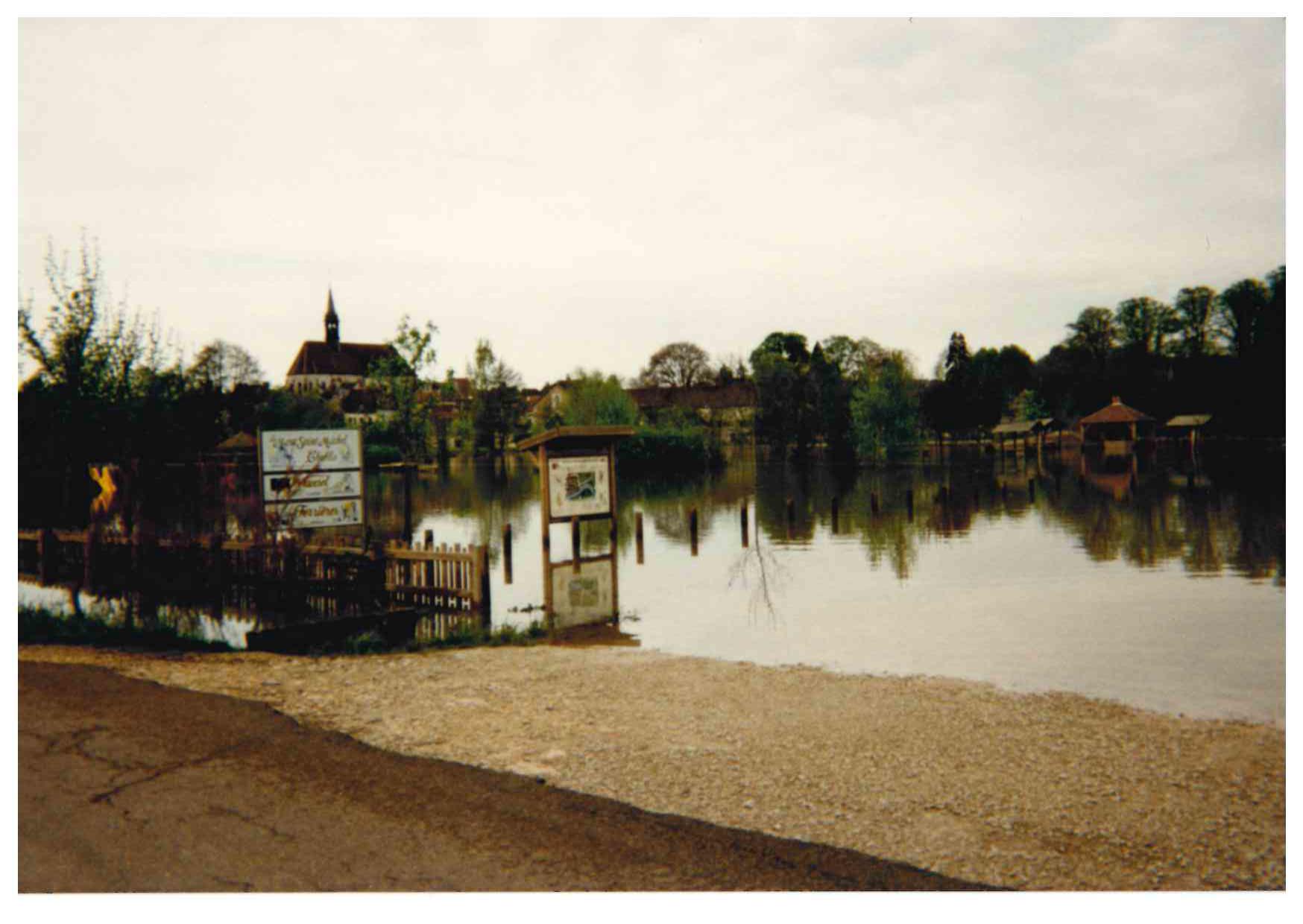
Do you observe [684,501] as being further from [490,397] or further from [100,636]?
[490,397]

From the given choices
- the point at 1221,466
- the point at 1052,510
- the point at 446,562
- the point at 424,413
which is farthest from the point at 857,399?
the point at 446,562

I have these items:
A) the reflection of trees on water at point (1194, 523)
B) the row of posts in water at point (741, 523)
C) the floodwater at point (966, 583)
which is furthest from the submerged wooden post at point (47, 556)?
the reflection of trees on water at point (1194, 523)

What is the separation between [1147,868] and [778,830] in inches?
78.0

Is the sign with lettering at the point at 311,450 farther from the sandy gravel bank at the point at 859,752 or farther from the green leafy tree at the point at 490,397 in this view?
the green leafy tree at the point at 490,397

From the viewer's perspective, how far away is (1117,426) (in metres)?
55.4

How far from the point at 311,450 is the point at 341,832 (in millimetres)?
9722

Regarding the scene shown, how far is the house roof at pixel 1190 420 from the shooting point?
17750mm

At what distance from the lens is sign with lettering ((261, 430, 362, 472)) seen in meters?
14.1

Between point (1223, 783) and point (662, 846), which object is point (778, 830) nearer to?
point (662, 846)

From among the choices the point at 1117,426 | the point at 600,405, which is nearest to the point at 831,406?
the point at 600,405

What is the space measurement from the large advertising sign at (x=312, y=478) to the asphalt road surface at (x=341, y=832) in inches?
283

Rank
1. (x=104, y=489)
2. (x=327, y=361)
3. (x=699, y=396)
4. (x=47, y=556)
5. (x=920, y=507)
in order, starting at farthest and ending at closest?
(x=699, y=396) → (x=327, y=361) → (x=920, y=507) → (x=47, y=556) → (x=104, y=489)

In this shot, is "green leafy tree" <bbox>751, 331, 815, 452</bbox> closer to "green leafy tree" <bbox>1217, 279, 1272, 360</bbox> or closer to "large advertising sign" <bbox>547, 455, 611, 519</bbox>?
"large advertising sign" <bbox>547, 455, 611, 519</bbox>

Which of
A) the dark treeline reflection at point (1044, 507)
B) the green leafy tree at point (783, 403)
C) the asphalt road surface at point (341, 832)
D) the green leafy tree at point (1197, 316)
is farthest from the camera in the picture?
the green leafy tree at point (783, 403)
